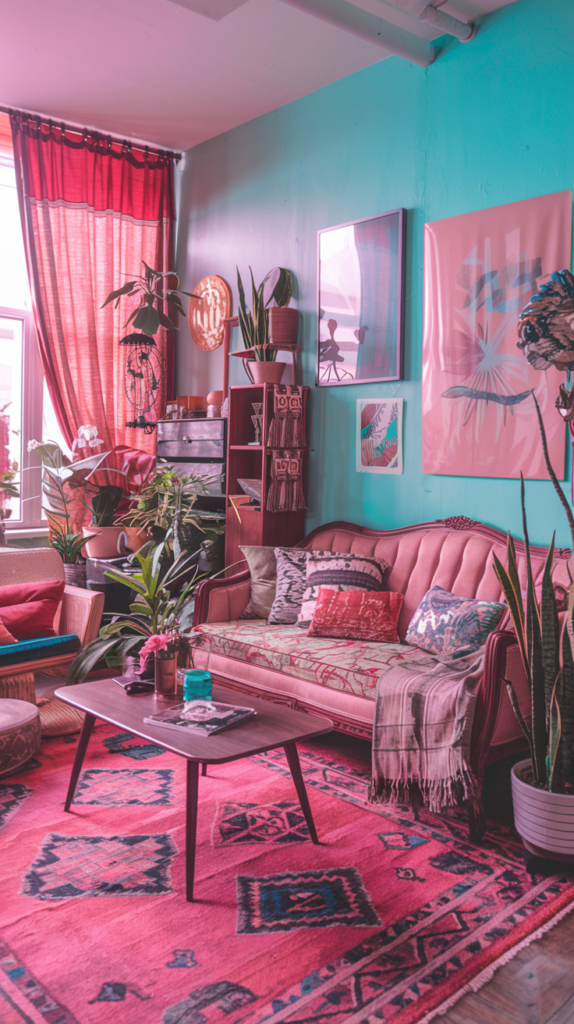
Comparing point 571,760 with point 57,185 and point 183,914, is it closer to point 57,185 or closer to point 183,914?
point 183,914

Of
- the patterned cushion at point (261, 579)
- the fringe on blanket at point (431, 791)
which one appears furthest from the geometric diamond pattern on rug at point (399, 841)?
the patterned cushion at point (261, 579)

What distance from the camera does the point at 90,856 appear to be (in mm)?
2557

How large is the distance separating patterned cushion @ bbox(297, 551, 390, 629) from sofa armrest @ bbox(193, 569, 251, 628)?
40 centimetres

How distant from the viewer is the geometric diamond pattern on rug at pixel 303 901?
219 centimetres

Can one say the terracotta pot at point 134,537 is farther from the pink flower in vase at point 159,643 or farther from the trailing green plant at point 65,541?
the pink flower in vase at point 159,643

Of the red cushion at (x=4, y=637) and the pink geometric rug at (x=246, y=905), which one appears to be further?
the red cushion at (x=4, y=637)

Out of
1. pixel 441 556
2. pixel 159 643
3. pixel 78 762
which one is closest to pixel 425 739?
pixel 159 643

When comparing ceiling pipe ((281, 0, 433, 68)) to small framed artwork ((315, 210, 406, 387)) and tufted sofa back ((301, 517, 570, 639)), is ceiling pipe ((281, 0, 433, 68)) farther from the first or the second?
tufted sofa back ((301, 517, 570, 639))

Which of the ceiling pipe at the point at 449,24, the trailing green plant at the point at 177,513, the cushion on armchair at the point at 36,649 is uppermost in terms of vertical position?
the ceiling pipe at the point at 449,24

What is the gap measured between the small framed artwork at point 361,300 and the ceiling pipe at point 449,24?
2.77 ft

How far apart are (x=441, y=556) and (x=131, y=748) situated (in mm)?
1735

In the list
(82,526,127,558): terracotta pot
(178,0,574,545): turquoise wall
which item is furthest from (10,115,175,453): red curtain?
(82,526,127,558): terracotta pot

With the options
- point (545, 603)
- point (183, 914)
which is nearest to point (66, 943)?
point (183, 914)

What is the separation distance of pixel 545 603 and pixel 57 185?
4.44 m
